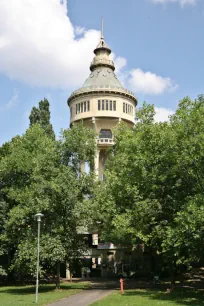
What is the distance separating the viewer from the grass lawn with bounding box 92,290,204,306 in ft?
65.7

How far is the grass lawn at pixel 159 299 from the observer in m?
20.0

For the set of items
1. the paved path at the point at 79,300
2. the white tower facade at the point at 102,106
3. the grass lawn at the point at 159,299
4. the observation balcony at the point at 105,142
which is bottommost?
the paved path at the point at 79,300

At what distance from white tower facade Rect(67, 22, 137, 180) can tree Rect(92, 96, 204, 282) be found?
20672mm

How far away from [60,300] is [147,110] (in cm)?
1845

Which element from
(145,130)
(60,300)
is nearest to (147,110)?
(145,130)

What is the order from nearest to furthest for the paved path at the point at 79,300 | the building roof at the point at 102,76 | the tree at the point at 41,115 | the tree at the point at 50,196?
the paved path at the point at 79,300 → the tree at the point at 50,196 → the tree at the point at 41,115 → the building roof at the point at 102,76

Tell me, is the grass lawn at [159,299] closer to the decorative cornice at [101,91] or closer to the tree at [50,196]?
the tree at [50,196]

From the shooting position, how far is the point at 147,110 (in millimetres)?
34062

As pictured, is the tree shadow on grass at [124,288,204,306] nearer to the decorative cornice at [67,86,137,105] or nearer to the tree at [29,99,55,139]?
the tree at [29,99,55,139]

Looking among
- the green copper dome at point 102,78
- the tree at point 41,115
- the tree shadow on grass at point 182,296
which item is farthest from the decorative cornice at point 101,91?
the tree shadow on grass at point 182,296

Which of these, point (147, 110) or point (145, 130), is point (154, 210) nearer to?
point (145, 130)

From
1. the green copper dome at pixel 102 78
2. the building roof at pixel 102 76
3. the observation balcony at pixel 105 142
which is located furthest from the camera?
the green copper dome at pixel 102 78

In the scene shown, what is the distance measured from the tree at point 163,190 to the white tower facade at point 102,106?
20672mm

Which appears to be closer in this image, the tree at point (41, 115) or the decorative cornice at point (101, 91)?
the tree at point (41, 115)
